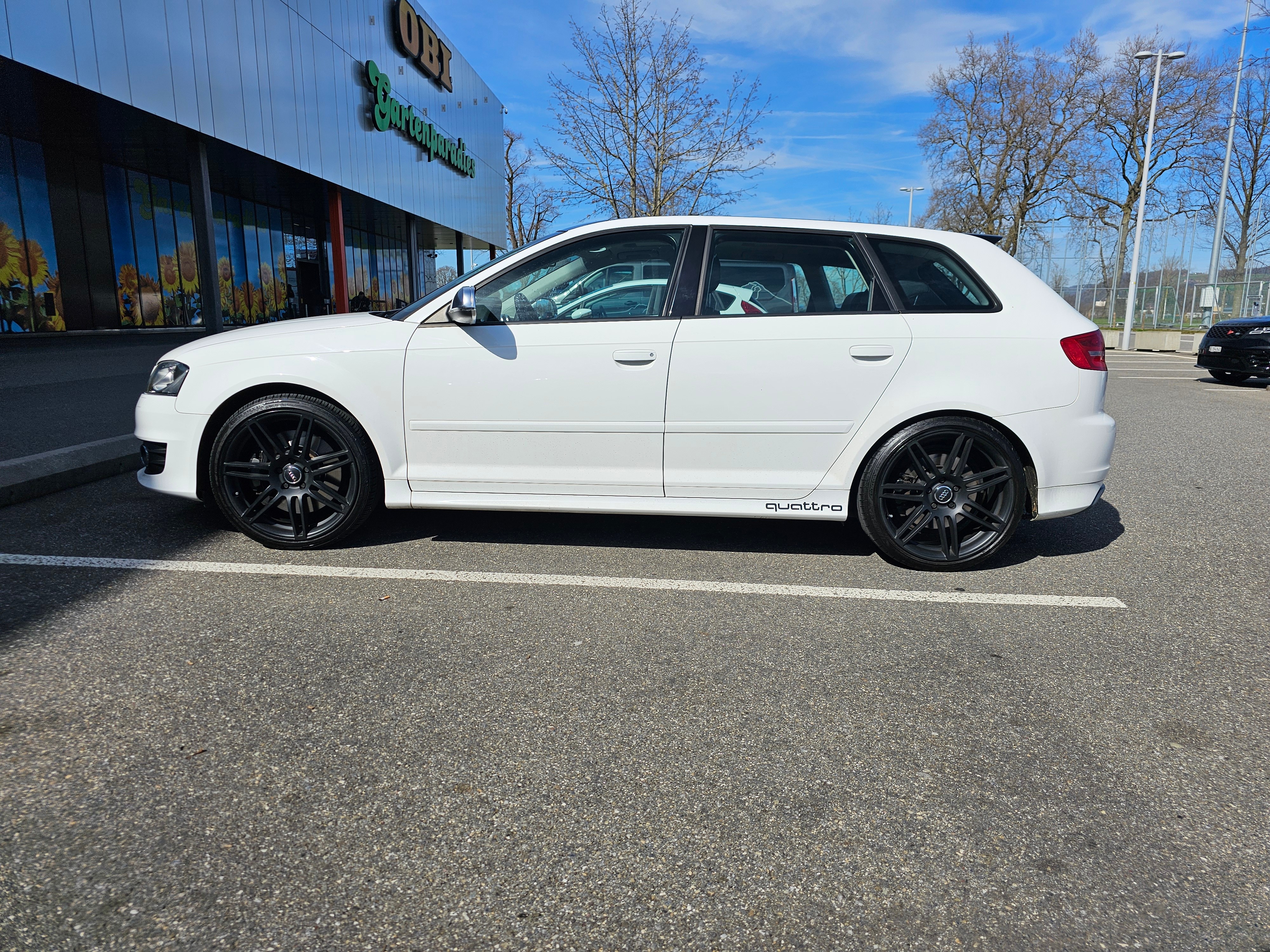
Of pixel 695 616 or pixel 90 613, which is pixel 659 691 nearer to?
pixel 695 616

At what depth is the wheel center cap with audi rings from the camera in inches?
159

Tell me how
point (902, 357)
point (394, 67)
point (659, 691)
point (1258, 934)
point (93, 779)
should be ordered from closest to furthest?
point (1258, 934) < point (93, 779) < point (659, 691) < point (902, 357) < point (394, 67)

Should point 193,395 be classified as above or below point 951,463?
above

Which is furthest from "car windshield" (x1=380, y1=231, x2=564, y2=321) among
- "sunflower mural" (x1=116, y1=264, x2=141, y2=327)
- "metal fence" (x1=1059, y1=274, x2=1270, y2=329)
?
"metal fence" (x1=1059, y1=274, x2=1270, y2=329)

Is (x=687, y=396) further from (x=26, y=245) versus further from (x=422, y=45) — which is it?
(x=422, y=45)

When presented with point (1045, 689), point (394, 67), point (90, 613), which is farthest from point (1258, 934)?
point (394, 67)

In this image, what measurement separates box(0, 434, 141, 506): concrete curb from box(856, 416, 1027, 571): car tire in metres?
4.13

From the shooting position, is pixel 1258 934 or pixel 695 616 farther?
pixel 695 616

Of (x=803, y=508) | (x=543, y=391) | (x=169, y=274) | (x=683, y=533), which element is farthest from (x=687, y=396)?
(x=169, y=274)

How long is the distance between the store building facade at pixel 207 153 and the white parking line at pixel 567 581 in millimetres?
12266

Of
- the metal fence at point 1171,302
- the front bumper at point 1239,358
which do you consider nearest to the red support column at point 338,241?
the front bumper at point 1239,358

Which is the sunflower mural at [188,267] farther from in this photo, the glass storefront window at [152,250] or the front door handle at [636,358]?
the front door handle at [636,358]

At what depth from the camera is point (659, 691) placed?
9.16 ft

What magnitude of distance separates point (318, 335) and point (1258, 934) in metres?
4.16
